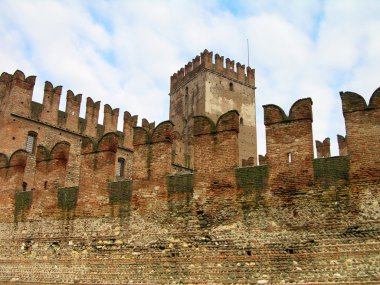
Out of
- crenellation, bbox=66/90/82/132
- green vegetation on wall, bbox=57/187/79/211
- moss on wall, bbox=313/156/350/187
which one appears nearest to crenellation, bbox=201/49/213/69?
crenellation, bbox=66/90/82/132

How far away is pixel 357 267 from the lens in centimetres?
816

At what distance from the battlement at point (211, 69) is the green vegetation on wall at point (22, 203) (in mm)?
22845

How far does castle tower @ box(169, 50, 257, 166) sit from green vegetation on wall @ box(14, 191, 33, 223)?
19.6 metres

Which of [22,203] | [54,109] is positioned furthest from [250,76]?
[22,203]

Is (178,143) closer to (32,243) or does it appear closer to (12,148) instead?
(12,148)

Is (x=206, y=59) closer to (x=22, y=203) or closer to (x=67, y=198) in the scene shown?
(x=22, y=203)

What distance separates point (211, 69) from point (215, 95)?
6.51 feet

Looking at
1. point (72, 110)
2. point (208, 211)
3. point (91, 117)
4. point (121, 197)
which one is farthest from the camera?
point (91, 117)

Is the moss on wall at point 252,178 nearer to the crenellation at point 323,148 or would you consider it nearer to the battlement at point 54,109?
the crenellation at point 323,148

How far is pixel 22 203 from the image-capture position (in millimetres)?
13078

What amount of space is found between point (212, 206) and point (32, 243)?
5.30 metres

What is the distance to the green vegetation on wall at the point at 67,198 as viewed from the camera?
12.0 m

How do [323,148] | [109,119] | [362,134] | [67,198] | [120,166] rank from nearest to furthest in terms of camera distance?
[362,134], [67,198], [323,148], [120,166], [109,119]

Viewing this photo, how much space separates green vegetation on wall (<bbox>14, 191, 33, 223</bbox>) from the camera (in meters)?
12.9
